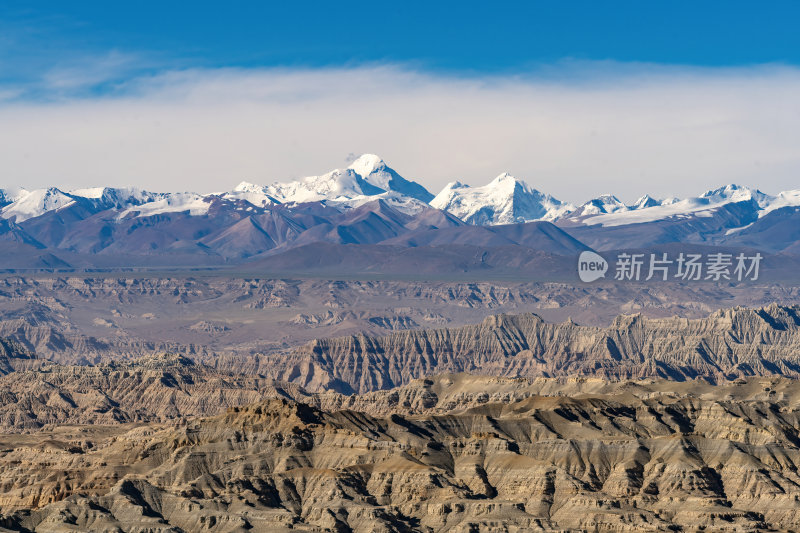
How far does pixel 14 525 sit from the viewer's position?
616 ft

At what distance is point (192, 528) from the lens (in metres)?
198

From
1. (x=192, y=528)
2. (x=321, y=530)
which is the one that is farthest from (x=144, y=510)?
(x=321, y=530)

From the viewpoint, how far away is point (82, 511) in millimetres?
192375

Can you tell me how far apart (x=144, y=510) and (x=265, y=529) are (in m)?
14.3

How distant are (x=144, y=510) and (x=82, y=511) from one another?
9.02 meters

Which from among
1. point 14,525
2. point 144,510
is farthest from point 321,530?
point 14,525

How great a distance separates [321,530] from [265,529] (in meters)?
6.32

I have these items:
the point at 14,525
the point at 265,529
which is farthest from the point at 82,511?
the point at 265,529

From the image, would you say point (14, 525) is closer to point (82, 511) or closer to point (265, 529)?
point (82, 511)

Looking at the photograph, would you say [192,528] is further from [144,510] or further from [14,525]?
[14,525]

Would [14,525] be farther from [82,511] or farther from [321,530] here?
[321,530]

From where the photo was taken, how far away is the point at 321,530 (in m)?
196

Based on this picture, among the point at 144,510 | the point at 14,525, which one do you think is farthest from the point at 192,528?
the point at 14,525

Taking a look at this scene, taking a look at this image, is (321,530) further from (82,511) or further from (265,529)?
(82,511)
